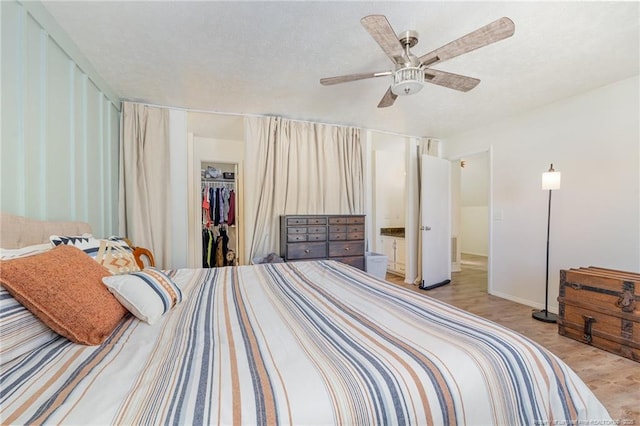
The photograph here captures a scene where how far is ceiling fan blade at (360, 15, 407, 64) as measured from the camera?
138 centimetres

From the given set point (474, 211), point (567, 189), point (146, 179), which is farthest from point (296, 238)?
point (474, 211)

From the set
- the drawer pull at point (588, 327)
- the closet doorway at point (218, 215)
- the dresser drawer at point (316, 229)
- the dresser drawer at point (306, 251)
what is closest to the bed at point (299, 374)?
the drawer pull at point (588, 327)

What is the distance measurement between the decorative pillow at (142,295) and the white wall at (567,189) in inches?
151

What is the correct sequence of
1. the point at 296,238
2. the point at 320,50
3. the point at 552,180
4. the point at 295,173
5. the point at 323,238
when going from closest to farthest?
the point at 320,50
the point at 552,180
the point at 296,238
the point at 323,238
the point at 295,173

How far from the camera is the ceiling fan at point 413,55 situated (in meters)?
1.40

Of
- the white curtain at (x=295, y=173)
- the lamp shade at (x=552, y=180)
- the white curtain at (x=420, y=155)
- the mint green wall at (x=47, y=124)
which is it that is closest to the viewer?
the mint green wall at (x=47, y=124)

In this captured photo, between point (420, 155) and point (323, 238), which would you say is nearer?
point (323, 238)

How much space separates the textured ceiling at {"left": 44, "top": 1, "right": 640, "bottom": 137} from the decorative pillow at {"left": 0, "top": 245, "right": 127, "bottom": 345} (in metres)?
1.61

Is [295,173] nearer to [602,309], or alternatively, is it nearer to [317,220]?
[317,220]

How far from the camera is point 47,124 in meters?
1.65

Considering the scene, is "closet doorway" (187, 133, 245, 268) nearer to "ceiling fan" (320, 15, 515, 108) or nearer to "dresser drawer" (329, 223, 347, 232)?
"dresser drawer" (329, 223, 347, 232)

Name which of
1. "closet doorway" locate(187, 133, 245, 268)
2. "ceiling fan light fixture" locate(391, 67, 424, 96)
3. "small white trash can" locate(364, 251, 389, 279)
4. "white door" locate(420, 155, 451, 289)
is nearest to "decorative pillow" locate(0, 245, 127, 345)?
"ceiling fan light fixture" locate(391, 67, 424, 96)

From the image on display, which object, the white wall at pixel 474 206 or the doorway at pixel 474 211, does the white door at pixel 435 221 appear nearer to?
the doorway at pixel 474 211

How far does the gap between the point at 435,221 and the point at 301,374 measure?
403cm
